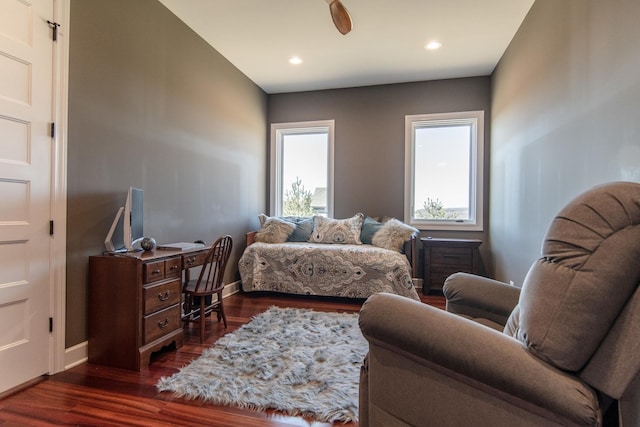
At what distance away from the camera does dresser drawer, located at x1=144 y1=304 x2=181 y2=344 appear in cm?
213

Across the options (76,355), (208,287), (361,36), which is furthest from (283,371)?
(361,36)

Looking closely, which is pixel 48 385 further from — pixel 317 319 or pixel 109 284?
pixel 317 319

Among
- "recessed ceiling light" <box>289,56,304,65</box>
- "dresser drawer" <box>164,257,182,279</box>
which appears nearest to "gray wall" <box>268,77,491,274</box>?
"recessed ceiling light" <box>289,56,304,65</box>

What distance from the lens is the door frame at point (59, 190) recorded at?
199 centimetres

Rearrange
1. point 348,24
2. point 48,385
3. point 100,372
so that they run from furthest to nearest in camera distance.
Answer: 1. point 348,24
2. point 100,372
3. point 48,385

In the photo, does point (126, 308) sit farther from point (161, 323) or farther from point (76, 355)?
point (76, 355)

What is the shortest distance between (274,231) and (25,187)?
106 inches

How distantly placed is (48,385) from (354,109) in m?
4.38

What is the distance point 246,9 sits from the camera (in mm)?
2887

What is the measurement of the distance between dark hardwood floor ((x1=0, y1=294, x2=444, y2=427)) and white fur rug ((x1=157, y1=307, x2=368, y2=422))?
0.07 m

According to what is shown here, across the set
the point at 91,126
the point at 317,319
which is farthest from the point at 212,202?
the point at 317,319

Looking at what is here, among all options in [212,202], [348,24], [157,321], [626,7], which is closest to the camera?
[626,7]

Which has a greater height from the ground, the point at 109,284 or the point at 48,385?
the point at 109,284

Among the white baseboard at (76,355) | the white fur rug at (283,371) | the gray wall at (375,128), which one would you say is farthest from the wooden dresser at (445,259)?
the white baseboard at (76,355)
